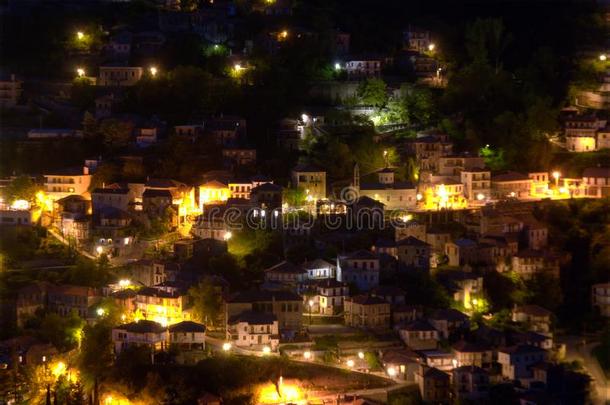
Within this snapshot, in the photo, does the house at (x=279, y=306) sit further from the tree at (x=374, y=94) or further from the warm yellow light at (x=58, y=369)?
the tree at (x=374, y=94)

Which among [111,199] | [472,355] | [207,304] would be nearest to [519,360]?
[472,355]

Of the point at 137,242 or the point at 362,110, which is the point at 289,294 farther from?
the point at 362,110

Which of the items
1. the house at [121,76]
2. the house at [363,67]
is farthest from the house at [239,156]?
the house at [363,67]

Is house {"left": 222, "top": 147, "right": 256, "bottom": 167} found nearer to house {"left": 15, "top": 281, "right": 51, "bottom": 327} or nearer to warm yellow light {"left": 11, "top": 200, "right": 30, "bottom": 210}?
warm yellow light {"left": 11, "top": 200, "right": 30, "bottom": 210}

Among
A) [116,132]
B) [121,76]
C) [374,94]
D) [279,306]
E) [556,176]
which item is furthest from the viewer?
[121,76]

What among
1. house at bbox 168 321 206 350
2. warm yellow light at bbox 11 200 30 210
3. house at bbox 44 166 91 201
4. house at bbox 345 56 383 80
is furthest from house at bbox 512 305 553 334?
house at bbox 345 56 383 80

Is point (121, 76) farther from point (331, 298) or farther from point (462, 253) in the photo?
point (331, 298)

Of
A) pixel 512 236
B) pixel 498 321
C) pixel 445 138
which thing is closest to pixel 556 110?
pixel 445 138
